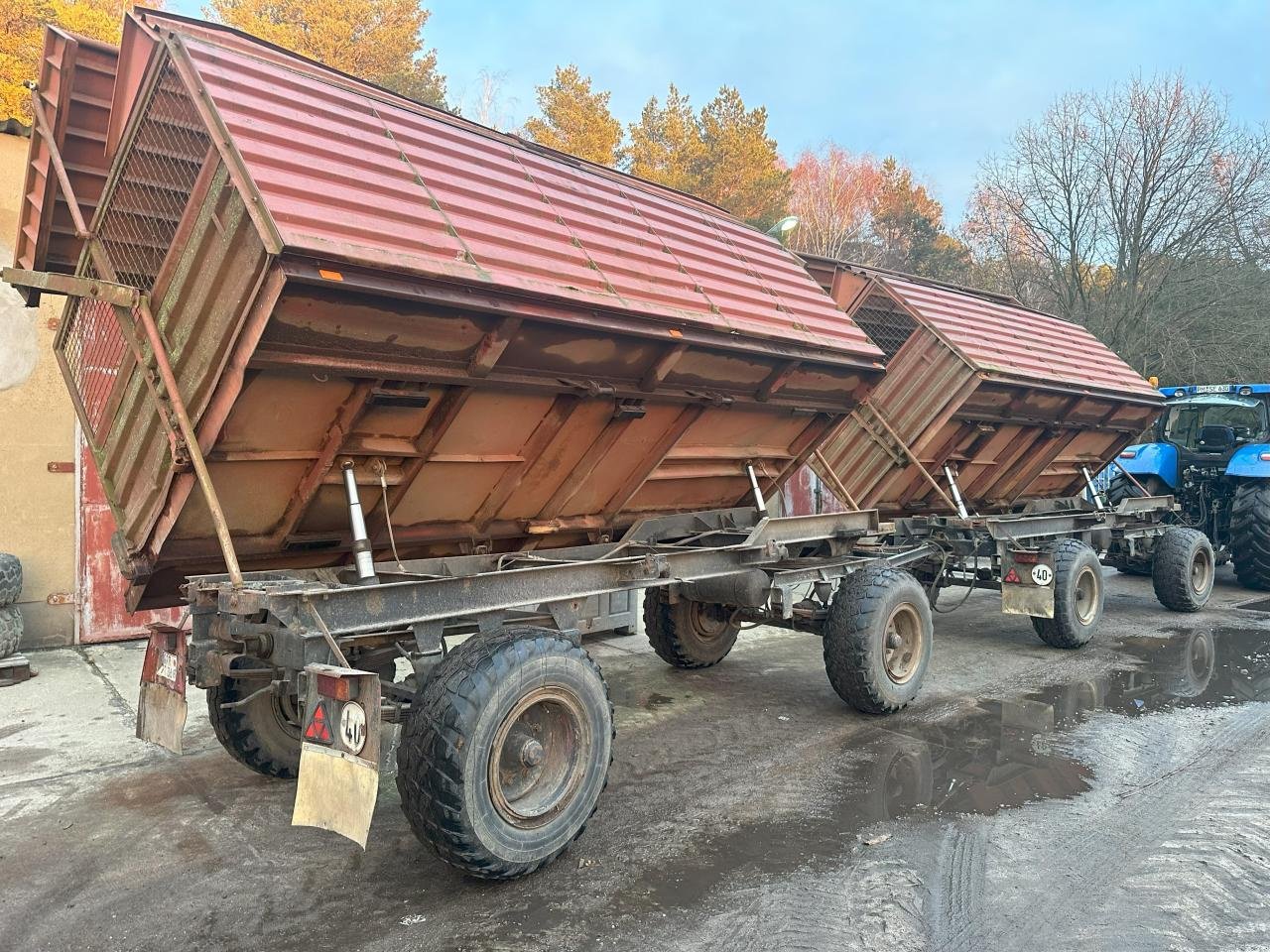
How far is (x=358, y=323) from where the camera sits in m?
3.45

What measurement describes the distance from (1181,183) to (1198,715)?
2317 centimetres

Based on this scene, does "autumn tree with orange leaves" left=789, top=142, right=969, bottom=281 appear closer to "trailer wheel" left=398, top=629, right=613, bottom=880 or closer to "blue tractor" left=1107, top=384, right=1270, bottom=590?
"blue tractor" left=1107, top=384, right=1270, bottom=590

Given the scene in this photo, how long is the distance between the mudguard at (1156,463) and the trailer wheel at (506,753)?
10.7 meters

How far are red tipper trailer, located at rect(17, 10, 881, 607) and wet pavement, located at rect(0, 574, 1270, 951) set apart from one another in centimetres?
131

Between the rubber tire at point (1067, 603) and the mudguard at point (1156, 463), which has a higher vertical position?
the mudguard at point (1156, 463)

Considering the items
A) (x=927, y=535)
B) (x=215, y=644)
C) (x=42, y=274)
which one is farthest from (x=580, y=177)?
(x=927, y=535)

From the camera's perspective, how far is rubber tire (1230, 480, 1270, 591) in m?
11.0

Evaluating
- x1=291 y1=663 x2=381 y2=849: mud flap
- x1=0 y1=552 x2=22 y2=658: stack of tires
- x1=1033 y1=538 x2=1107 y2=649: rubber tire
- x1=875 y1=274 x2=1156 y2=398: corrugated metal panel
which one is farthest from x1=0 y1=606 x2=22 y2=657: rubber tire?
x1=1033 y1=538 x2=1107 y2=649: rubber tire

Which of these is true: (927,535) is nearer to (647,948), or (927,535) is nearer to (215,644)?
(647,948)

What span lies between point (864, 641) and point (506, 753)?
291cm

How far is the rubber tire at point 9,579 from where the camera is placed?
702cm

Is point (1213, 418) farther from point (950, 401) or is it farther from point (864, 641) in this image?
point (864, 641)

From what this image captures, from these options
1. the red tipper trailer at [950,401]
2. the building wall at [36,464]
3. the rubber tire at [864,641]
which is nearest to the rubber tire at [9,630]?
the building wall at [36,464]

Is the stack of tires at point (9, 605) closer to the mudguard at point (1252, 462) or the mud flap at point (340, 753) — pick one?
the mud flap at point (340, 753)
